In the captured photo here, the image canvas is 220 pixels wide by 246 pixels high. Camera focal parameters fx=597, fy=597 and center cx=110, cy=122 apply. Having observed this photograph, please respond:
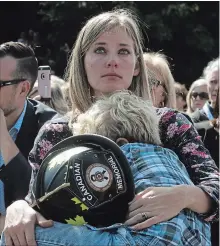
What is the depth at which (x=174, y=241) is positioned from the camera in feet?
5.25

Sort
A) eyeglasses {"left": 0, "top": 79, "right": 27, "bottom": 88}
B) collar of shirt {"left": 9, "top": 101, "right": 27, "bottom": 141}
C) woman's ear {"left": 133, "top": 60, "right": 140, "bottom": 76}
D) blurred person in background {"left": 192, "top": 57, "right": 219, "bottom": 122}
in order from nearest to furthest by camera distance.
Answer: woman's ear {"left": 133, "top": 60, "right": 140, "bottom": 76} < collar of shirt {"left": 9, "top": 101, "right": 27, "bottom": 141} < eyeglasses {"left": 0, "top": 79, "right": 27, "bottom": 88} < blurred person in background {"left": 192, "top": 57, "right": 219, "bottom": 122}

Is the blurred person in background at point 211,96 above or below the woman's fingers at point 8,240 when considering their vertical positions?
below

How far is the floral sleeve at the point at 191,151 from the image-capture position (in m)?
1.94

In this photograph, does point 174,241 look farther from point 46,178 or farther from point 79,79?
point 79,79

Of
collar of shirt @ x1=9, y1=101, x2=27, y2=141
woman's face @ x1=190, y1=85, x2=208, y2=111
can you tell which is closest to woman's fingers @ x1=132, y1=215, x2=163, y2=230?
collar of shirt @ x1=9, y1=101, x2=27, y2=141

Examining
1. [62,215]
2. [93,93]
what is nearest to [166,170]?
[62,215]

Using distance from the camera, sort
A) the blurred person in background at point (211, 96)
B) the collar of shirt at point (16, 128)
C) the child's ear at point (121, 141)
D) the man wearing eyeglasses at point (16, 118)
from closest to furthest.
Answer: the child's ear at point (121, 141), the man wearing eyeglasses at point (16, 118), the collar of shirt at point (16, 128), the blurred person in background at point (211, 96)

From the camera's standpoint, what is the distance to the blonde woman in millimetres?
1608

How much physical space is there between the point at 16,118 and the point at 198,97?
3.31 metres

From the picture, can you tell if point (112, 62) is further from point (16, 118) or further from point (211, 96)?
point (211, 96)

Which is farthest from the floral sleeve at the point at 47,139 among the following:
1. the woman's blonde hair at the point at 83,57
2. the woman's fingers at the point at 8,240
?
the woman's fingers at the point at 8,240

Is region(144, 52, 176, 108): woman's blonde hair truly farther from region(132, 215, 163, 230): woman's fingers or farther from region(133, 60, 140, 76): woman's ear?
region(132, 215, 163, 230): woman's fingers

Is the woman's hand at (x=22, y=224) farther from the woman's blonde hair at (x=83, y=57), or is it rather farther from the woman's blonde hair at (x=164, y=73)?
the woman's blonde hair at (x=164, y=73)

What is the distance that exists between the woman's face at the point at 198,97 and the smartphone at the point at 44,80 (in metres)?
2.64
